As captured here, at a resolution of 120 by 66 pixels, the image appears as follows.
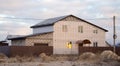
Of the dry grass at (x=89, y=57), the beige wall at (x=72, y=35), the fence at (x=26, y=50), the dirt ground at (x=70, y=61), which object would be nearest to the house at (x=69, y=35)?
the beige wall at (x=72, y=35)

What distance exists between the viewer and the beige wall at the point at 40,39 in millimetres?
70219

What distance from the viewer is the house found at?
73375 millimetres

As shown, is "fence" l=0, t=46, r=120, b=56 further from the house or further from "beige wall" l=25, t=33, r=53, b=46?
the house

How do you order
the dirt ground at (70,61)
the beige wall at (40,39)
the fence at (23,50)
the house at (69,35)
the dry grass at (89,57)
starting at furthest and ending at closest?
the house at (69,35), the beige wall at (40,39), the fence at (23,50), the dry grass at (89,57), the dirt ground at (70,61)

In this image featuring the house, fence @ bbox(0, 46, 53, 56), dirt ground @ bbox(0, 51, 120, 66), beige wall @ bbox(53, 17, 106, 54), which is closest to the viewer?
dirt ground @ bbox(0, 51, 120, 66)

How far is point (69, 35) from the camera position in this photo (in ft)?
253

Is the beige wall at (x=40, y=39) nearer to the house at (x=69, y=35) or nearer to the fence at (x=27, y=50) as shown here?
the house at (x=69, y=35)

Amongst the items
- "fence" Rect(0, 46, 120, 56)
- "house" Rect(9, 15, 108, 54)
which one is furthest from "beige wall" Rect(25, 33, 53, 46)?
"fence" Rect(0, 46, 120, 56)

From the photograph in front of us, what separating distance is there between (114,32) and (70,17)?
15.8 m

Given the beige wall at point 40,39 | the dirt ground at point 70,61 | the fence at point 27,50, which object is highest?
the beige wall at point 40,39

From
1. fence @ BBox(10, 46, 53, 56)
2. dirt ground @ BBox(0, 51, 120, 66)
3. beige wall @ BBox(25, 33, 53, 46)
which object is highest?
beige wall @ BBox(25, 33, 53, 46)

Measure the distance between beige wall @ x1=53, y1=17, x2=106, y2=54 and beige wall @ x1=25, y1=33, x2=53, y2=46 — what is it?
4.79 ft

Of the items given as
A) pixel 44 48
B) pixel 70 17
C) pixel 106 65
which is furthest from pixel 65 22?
pixel 106 65

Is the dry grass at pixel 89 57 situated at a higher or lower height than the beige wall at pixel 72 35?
lower
